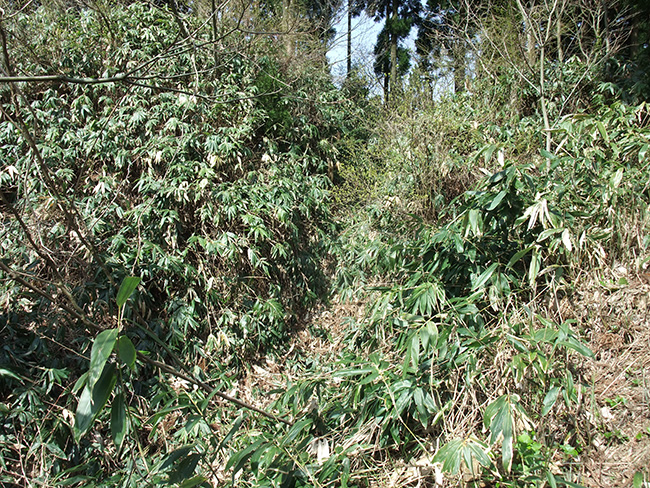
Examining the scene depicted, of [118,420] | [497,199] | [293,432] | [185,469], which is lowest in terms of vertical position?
[293,432]

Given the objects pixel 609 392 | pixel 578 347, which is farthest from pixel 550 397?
pixel 609 392

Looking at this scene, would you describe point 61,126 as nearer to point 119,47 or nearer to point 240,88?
point 119,47

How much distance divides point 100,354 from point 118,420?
21 cm

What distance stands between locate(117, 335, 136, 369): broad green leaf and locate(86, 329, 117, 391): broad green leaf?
3 cm

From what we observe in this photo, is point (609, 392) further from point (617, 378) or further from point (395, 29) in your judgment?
point (395, 29)

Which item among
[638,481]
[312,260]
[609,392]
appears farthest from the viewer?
[312,260]

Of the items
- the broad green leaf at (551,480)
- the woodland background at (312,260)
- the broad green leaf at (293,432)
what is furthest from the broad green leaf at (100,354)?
the broad green leaf at (551,480)

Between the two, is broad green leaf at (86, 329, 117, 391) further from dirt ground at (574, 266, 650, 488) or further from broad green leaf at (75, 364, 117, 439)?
dirt ground at (574, 266, 650, 488)

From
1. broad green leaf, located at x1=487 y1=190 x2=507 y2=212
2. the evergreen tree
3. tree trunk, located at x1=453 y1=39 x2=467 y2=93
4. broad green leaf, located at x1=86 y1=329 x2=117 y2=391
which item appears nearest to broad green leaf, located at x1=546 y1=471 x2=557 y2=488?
broad green leaf, located at x1=487 y1=190 x2=507 y2=212

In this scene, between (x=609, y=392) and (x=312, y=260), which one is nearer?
(x=609, y=392)

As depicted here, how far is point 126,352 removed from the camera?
0.86 meters

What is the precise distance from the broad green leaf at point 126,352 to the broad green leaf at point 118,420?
0.14 metres

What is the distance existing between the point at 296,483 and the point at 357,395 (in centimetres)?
52

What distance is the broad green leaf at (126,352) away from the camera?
0.84 m
